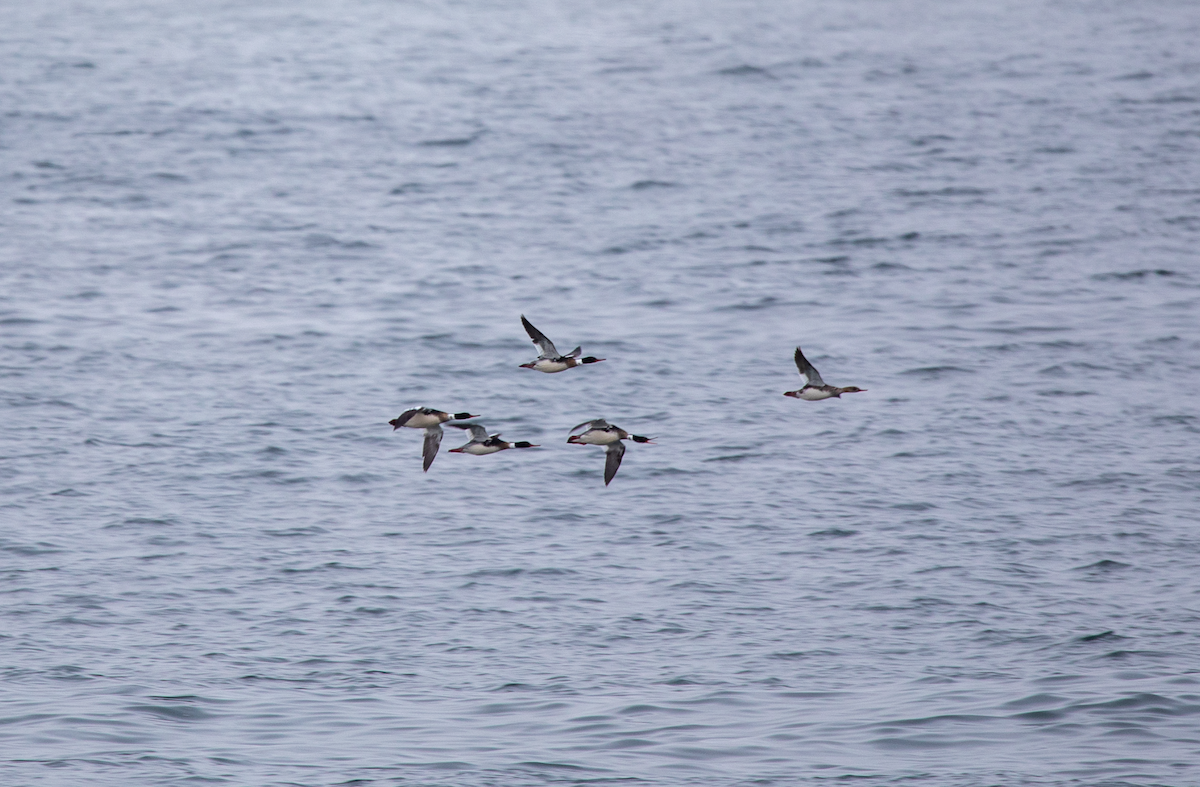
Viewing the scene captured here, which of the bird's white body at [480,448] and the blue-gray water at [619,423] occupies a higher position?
the bird's white body at [480,448]

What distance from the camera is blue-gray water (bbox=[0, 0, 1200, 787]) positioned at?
19422mm

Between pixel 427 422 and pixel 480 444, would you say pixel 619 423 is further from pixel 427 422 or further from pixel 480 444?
pixel 427 422

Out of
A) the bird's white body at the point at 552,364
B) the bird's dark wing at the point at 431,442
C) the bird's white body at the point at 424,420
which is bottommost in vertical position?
the bird's dark wing at the point at 431,442

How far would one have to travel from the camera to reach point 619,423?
28062 mm

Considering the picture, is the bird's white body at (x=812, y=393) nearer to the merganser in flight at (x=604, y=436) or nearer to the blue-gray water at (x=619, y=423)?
the merganser in flight at (x=604, y=436)

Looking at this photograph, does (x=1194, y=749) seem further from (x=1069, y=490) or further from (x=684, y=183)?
(x=684, y=183)

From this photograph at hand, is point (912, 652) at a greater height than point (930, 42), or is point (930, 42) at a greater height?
point (930, 42)

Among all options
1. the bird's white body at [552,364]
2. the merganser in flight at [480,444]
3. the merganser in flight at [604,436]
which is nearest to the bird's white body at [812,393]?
the merganser in flight at [604,436]

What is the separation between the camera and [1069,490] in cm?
2655

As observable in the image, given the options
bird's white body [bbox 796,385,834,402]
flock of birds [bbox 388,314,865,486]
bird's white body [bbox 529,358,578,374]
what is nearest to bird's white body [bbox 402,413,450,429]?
flock of birds [bbox 388,314,865,486]

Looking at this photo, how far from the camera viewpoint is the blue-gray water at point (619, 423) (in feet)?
63.7

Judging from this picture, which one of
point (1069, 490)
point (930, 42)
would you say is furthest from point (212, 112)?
point (1069, 490)

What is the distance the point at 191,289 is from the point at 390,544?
15.0m

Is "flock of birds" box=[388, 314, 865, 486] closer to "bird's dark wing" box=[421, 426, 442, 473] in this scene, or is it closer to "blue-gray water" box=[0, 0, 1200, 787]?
"bird's dark wing" box=[421, 426, 442, 473]
